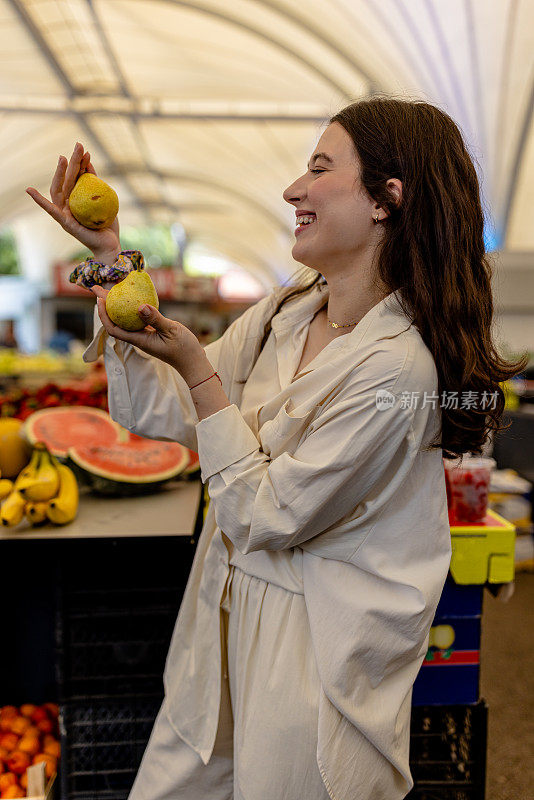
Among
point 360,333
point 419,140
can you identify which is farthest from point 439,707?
point 419,140

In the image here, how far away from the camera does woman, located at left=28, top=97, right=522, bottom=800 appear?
1.23 meters

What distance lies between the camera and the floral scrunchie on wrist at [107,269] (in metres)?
1.47

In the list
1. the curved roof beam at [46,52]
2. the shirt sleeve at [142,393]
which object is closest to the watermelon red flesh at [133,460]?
the shirt sleeve at [142,393]

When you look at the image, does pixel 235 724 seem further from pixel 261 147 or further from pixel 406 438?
pixel 261 147

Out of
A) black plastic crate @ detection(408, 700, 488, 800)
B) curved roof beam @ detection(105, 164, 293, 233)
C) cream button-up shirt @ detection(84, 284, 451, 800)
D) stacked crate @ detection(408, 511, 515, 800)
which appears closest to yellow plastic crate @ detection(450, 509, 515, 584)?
stacked crate @ detection(408, 511, 515, 800)

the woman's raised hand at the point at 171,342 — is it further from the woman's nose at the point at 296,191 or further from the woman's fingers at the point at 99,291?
the woman's nose at the point at 296,191

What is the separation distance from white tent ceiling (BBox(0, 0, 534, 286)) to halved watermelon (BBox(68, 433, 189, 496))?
1389 millimetres

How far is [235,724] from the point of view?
139cm

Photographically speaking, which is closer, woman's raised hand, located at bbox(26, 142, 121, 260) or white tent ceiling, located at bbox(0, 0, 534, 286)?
woman's raised hand, located at bbox(26, 142, 121, 260)

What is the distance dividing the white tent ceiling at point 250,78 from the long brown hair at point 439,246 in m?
0.18

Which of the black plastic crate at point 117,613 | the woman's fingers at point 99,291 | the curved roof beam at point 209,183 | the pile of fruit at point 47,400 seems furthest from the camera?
the curved roof beam at point 209,183

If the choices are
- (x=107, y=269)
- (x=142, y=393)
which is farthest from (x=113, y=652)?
(x=107, y=269)

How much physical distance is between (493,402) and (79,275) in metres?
0.95

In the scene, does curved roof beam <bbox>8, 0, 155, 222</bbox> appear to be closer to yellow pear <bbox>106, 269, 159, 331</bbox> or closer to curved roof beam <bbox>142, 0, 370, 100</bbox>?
curved roof beam <bbox>142, 0, 370, 100</bbox>
